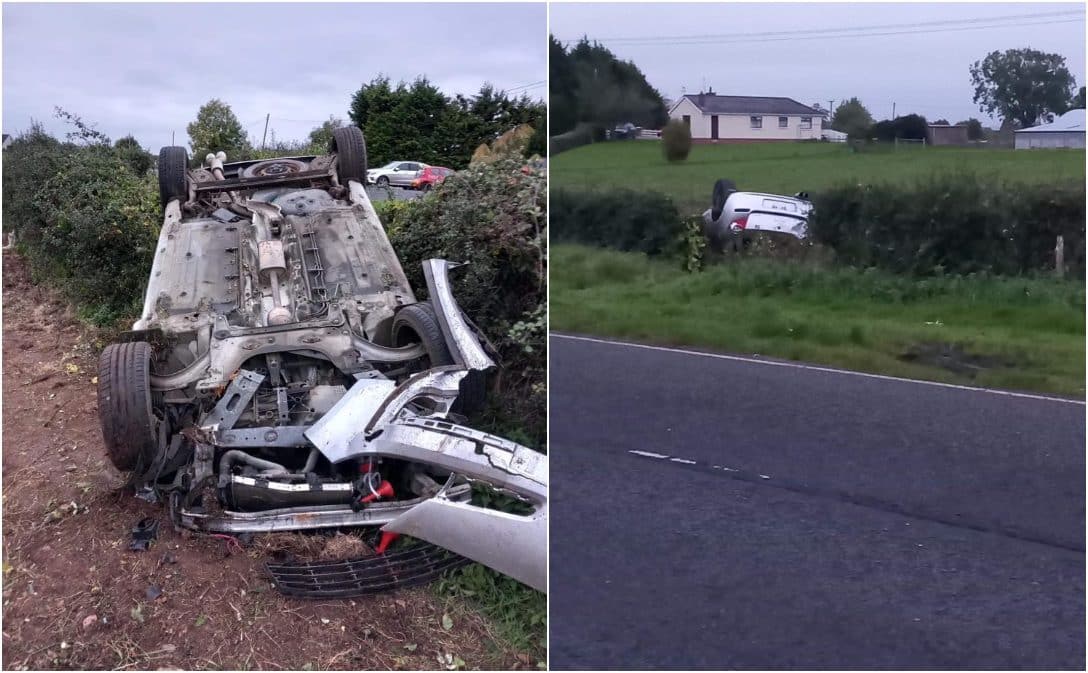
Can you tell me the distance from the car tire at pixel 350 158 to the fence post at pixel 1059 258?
4.73m

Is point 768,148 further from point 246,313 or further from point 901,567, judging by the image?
point 246,313

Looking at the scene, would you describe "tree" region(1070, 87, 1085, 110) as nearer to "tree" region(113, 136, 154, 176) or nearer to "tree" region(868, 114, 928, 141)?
"tree" region(868, 114, 928, 141)

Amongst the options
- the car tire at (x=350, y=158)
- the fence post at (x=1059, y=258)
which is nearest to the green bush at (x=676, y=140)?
the fence post at (x=1059, y=258)

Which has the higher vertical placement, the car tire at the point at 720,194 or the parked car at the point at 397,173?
the parked car at the point at 397,173

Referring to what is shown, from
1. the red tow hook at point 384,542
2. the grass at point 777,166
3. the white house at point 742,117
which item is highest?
the white house at point 742,117

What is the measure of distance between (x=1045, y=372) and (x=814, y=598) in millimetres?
3021

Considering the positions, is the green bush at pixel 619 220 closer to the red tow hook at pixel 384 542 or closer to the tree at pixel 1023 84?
the tree at pixel 1023 84

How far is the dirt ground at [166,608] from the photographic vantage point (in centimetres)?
364

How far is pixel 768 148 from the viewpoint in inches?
105

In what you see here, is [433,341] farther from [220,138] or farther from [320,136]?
[220,138]

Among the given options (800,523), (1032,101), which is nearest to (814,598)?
(800,523)

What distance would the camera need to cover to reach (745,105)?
8.10ft

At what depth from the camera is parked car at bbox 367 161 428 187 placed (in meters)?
12.8

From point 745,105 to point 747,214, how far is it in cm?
101
